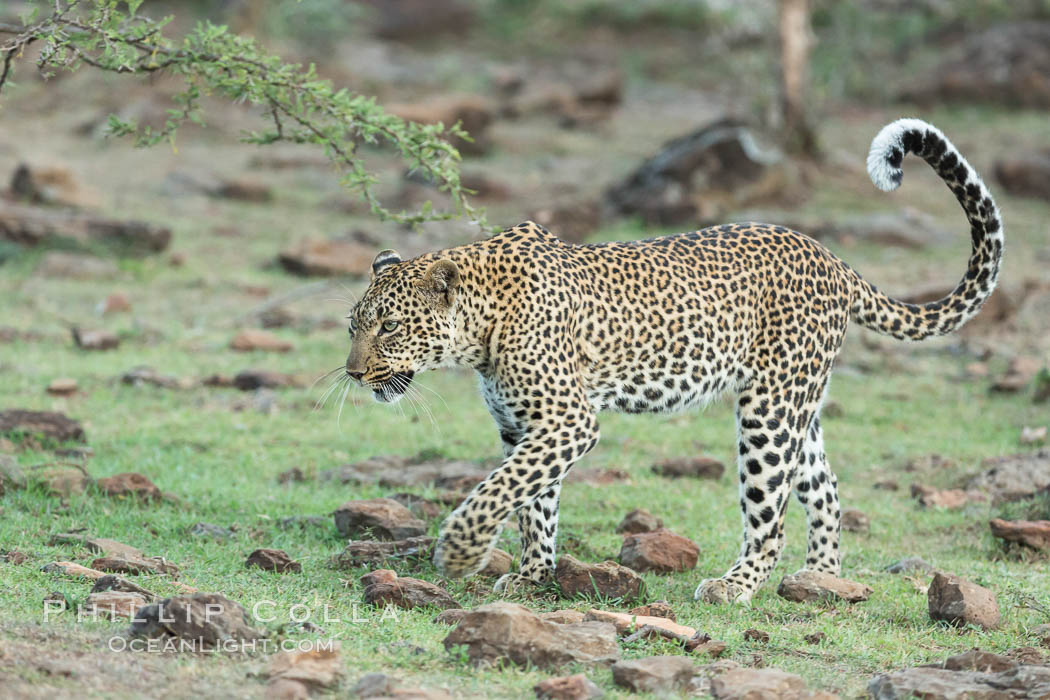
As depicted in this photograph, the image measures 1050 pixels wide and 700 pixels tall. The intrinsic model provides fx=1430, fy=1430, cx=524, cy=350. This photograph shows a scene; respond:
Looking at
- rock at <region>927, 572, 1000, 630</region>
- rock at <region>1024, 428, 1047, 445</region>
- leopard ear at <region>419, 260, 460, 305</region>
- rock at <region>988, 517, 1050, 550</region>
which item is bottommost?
rock at <region>927, 572, 1000, 630</region>

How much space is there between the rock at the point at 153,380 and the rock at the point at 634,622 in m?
8.14

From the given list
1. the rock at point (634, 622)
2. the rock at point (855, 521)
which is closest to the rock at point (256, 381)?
the rock at point (855, 521)

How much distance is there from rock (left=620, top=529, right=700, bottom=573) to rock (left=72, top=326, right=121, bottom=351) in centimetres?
867

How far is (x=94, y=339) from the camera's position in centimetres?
1625

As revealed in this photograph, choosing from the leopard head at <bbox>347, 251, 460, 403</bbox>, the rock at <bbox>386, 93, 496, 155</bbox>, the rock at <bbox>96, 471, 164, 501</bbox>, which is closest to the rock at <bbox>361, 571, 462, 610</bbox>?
the leopard head at <bbox>347, 251, 460, 403</bbox>

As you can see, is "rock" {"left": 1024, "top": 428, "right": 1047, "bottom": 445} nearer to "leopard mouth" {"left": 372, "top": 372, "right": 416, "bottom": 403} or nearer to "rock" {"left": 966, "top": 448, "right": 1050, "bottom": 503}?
"rock" {"left": 966, "top": 448, "right": 1050, "bottom": 503}

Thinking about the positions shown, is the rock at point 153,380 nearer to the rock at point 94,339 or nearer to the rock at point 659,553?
the rock at point 94,339

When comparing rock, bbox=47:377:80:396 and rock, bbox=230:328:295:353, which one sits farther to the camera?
rock, bbox=230:328:295:353

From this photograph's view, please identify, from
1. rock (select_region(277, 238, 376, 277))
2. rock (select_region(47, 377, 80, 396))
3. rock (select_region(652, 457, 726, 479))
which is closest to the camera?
rock (select_region(652, 457, 726, 479))

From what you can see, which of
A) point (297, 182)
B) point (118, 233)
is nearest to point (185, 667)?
point (118, 233)

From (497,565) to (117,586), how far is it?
2521 mm

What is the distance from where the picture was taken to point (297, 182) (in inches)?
1004

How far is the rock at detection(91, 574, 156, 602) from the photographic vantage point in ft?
24.8

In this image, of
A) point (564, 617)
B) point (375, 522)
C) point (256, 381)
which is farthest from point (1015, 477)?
point (256, 381)
